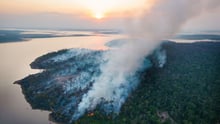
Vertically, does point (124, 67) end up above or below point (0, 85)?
above

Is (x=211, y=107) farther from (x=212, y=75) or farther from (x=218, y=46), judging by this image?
(x=218, y=46)

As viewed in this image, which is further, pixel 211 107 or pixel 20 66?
pixel 20 66

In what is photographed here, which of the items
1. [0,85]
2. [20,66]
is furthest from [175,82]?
[20,66]

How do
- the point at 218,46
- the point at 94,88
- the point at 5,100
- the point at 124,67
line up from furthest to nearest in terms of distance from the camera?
the point at 218,46 → the point at 124,67 → the point at 5,100 → the point at 94,88

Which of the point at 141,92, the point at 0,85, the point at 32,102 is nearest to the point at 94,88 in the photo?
the point at 141,92

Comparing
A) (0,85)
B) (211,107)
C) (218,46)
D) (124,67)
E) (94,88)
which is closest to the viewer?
(211,107)

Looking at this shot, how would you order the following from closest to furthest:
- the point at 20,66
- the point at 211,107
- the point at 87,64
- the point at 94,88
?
1. the point at 211,107
2. the point at 94,88
3. the point at 87,64
4. the point at 20,66

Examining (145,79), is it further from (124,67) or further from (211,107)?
(211,107)

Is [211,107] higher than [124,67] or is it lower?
lower

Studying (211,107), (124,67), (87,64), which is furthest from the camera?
(87,64)
